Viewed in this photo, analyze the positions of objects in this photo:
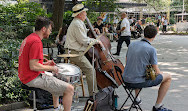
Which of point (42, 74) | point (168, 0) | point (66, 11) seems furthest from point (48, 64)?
point (168, 0)

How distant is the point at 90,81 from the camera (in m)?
5.18

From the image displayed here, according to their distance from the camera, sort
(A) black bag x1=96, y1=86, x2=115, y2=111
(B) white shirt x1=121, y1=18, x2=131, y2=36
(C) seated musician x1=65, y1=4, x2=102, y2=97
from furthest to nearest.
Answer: (B) white shirt x1=121, y1=18, x2=131, y2=36 < (C) seated musician x1=65, y1=4, x2=102, y2=97 < (A) black bag x1=96, y1=86, x2=115, y2=111

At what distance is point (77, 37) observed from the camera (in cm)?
504

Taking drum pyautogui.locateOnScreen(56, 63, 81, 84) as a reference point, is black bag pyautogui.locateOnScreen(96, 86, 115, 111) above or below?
below

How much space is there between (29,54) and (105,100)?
1.66 meters

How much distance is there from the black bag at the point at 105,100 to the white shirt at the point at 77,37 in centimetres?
97

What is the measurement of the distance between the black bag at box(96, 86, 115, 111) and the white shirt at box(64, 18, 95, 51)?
97 cm

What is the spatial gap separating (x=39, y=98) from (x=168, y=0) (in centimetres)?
4532

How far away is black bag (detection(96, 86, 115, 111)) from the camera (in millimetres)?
4527

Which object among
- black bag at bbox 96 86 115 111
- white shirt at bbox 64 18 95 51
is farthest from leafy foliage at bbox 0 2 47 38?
black bag at bbox 96 86 115 111

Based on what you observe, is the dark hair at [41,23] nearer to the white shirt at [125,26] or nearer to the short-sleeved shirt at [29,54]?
the short-sleeved shirt at [29,54]

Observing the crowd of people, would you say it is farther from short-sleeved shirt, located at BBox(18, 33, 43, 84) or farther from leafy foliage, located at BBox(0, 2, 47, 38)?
leafy foliage, located at BBox(0, 2, 47, 38)

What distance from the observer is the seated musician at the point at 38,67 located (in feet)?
11.8

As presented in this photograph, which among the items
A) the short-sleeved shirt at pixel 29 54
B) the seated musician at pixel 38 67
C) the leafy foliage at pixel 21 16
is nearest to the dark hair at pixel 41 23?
the seated musician at pixel 38 67
